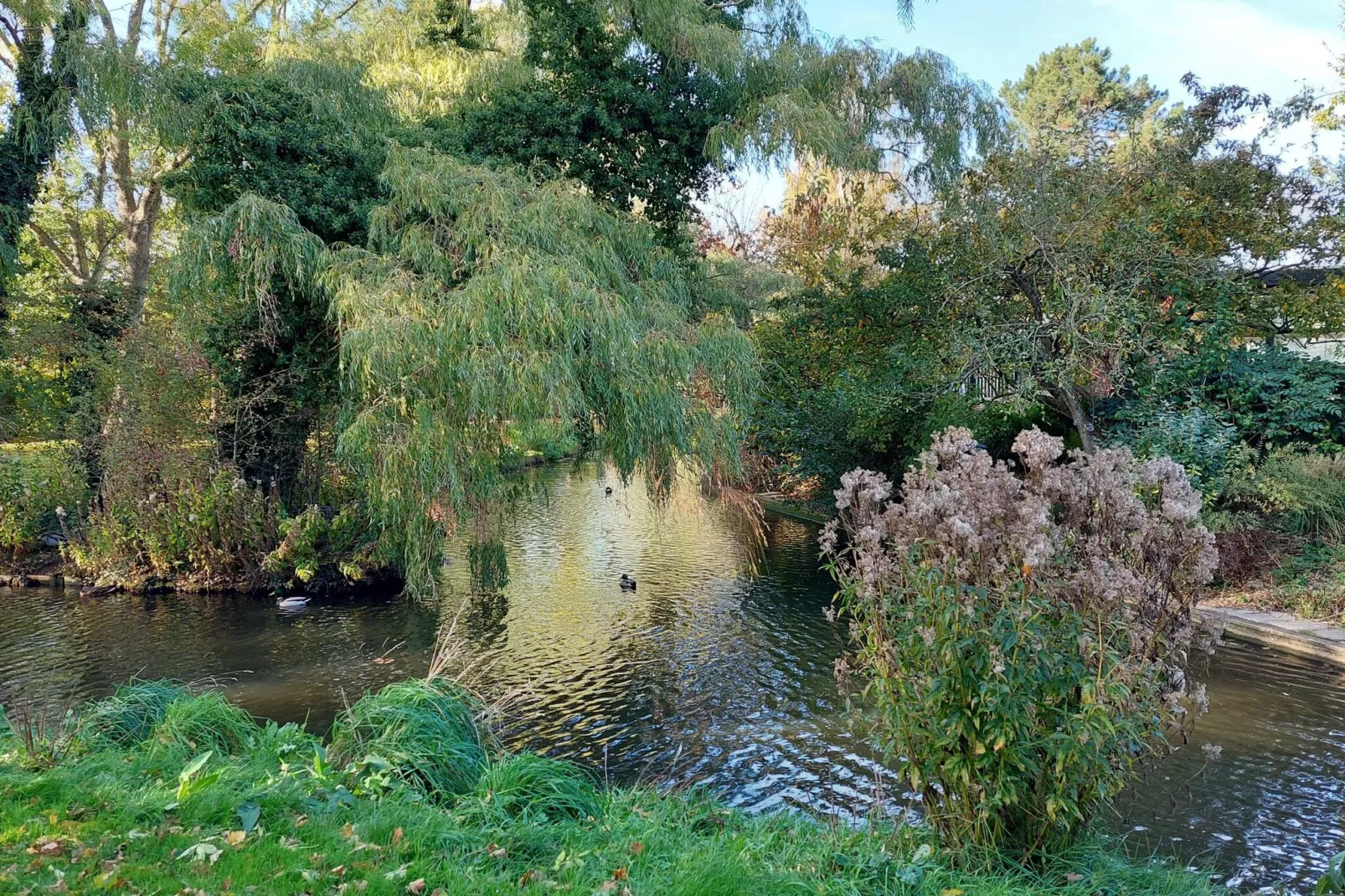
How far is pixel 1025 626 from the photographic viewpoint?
3.28 m

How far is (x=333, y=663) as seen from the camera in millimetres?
8383

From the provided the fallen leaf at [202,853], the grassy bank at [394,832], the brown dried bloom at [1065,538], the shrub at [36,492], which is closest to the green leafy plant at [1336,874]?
the brown dried bloom at [1065,538]

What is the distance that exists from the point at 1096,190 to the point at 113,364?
1331 centimetres

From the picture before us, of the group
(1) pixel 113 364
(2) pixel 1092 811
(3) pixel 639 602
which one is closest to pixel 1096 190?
(3) pixel 639 602

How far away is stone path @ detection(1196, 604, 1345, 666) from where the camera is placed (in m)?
7.73

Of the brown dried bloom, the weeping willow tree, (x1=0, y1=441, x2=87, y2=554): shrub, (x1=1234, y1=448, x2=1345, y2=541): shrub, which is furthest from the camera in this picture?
(x1=0, y1=441, x2=87, y2=554): shrub

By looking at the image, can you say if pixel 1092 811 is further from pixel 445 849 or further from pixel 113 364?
pixel 113 364

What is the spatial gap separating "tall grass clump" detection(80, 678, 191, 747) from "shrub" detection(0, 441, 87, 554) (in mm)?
8580

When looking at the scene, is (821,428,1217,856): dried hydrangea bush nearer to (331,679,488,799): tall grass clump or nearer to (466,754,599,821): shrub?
(466,754,599,821): shrub

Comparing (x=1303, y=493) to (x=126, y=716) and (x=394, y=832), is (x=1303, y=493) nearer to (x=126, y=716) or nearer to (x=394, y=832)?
(x=394, y=832)

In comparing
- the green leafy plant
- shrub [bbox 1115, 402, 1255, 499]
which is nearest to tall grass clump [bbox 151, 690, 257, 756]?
the green leafy plant

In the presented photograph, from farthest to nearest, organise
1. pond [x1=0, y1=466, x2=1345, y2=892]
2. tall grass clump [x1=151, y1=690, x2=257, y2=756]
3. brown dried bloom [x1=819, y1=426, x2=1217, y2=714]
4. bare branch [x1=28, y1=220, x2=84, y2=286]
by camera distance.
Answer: bare branch [x1=28, y1=220, x2=84, y2=286] < pond [x1=0, y1=466, x2=1345, y2=892] < tall grass clump [x1=151, y1=690, x2=257, y2=756] < brown dried bloom [x1=819, y1=426, x2=1217, y2=714]

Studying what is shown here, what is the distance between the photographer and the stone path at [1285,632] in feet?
25.4

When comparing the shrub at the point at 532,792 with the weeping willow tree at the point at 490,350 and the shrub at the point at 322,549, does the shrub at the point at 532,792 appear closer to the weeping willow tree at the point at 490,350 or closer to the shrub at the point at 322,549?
the weeping willow tree at the point at 490,350
